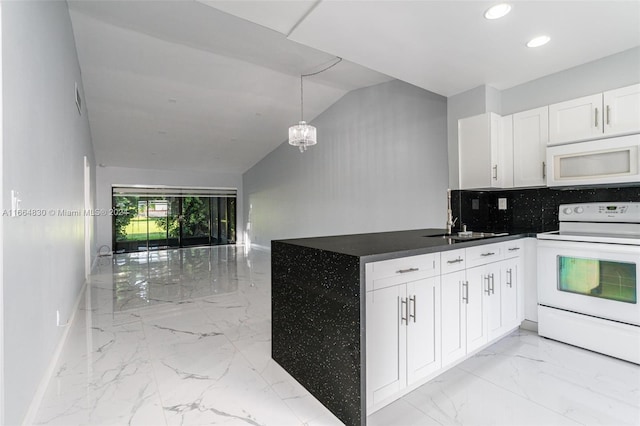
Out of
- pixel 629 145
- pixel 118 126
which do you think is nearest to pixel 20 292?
pixel 629 145

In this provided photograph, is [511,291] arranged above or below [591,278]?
below

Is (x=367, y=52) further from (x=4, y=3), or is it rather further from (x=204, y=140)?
(x=204, y=140)

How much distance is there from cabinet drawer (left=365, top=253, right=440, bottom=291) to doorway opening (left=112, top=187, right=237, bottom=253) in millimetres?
9536

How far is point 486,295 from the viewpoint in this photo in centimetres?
249

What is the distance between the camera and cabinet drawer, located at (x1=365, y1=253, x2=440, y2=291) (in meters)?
1.71

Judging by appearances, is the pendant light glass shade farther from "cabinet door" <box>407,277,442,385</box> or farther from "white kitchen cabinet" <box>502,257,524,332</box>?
"cabinet door" <box>407,277,442,385</box>

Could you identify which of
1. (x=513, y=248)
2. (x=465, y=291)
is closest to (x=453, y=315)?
(x=465, y=291)

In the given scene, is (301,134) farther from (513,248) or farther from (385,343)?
(385,343)

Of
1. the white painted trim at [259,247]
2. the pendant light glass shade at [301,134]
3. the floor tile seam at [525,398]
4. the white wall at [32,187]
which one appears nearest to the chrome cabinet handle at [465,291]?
the floor tile seam at [525,398]

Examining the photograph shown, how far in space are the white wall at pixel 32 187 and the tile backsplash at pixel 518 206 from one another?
12.1 ft

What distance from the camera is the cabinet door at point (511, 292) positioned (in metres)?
2.72

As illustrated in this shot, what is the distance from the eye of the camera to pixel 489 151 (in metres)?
3.33

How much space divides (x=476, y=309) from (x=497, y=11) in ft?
6.98

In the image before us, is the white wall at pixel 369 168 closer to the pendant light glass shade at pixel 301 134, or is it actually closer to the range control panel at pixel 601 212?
the pendant light glass shade at pixel 301 134
